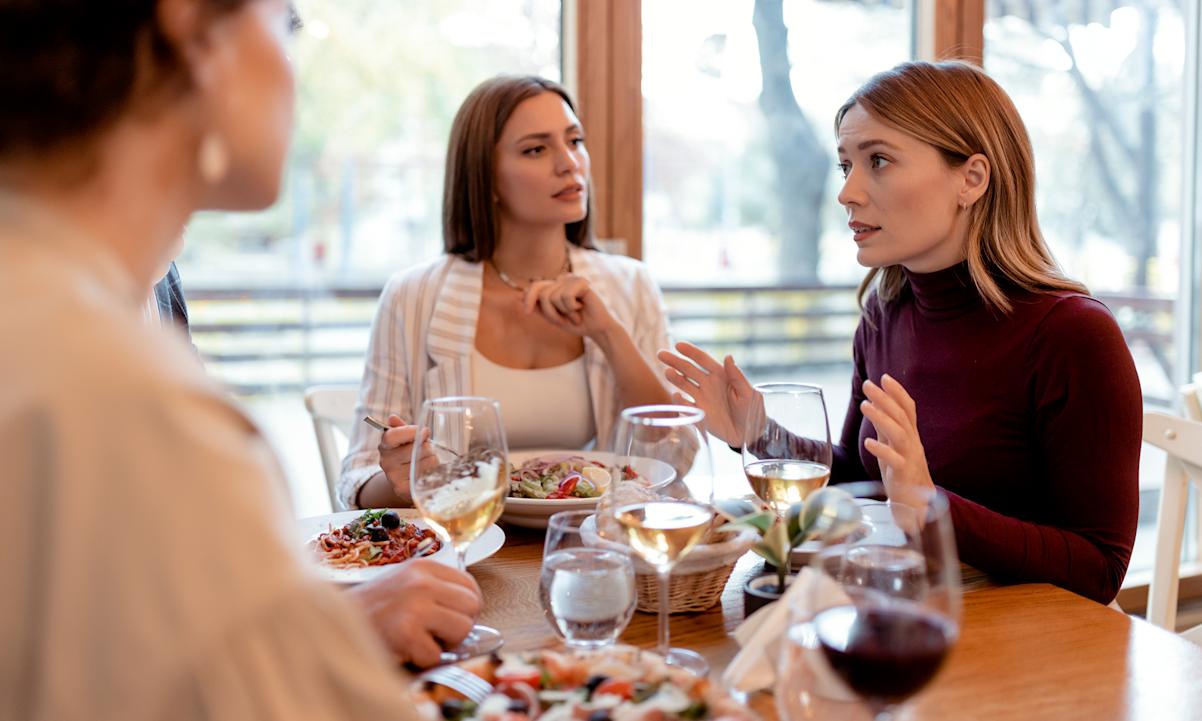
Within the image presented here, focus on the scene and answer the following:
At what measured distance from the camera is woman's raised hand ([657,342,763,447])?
68.6 inches

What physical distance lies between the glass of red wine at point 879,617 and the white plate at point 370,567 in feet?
1.72

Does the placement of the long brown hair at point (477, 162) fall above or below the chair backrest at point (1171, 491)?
above

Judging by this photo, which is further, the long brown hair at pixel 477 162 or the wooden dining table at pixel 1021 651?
the long brown hair at pixel 477 162

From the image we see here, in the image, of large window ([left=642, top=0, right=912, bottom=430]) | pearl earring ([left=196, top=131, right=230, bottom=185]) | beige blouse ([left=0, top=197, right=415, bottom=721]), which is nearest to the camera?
beige blouse ([left=0, top=197, right=415, bottom=721])

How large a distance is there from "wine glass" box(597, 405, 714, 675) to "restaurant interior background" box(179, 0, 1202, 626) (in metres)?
1.91

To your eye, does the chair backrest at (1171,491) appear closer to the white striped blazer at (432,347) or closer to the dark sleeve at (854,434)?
the dark sleeve at (854,434)

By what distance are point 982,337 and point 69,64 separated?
1.46 meters

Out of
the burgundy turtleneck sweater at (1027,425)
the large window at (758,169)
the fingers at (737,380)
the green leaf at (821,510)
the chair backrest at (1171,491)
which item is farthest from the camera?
the large window at (758,169)

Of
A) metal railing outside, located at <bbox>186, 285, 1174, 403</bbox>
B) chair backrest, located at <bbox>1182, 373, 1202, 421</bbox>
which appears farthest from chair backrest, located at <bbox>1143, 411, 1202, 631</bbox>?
metal railing outside, located at <bbox>186, 285, 1174, 403</bbox>

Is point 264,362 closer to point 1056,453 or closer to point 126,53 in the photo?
point 1056,453

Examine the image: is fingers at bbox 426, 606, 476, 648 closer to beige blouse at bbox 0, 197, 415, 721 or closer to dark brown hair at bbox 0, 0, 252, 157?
beige blouse at bbox 0, 197, 415, 721

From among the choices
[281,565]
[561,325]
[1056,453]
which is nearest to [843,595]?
[281,565]

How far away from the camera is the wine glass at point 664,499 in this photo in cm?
103

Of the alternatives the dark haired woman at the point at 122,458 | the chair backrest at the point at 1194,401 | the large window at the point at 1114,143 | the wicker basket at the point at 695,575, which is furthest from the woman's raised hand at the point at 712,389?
the large window at the point at 1114,143
